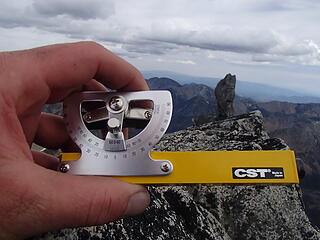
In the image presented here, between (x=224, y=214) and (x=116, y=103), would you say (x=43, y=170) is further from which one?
(x=224, y=214)

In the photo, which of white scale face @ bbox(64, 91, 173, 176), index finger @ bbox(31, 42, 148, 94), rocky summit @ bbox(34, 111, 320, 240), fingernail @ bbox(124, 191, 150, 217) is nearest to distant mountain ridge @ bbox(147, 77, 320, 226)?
rocky summit @ bbox(34, 111, 320, 240)

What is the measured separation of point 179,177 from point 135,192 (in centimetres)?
58

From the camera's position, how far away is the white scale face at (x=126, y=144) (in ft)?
10.7

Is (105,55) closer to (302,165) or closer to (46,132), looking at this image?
(46,132)

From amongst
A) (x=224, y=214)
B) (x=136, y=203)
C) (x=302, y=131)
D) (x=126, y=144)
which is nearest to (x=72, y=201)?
(x=136, y=203)

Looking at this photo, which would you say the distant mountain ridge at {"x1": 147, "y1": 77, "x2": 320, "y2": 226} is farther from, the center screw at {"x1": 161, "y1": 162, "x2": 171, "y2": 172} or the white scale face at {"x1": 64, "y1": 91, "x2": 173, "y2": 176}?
the center screw at {"x1": 161, "y1": 162, "x2": 171, "y2": 172}

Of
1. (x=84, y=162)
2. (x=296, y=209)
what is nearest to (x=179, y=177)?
(x=84, y=162)

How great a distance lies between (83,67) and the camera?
3285 millimetres

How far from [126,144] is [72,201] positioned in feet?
3.36

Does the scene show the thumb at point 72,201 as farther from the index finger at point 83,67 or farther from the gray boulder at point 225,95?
the gray boulder at point 225,95

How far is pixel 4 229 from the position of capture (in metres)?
2.35

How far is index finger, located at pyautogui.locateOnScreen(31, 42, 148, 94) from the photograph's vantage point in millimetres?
3029

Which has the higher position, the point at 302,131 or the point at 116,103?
the point at 116,103

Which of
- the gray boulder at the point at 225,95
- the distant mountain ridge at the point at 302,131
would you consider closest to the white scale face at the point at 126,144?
the distant mountain ridge at the point at 302,131
